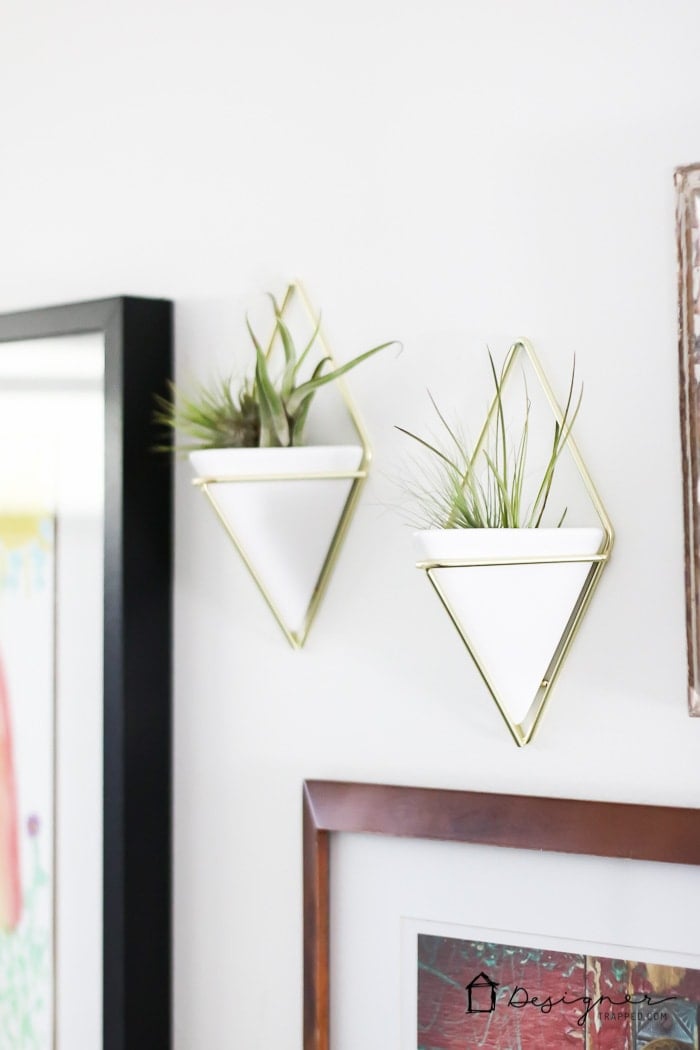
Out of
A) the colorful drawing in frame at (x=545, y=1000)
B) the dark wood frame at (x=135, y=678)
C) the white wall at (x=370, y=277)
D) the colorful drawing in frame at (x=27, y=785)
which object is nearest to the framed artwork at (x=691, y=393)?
the white wall at (x=370, y=277)

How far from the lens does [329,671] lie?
99 centimetres

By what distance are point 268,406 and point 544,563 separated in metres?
0.25

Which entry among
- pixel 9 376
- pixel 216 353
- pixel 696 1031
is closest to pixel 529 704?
pixel 696 1031

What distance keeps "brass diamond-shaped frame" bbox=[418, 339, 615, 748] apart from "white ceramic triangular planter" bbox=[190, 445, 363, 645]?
0.38 feet

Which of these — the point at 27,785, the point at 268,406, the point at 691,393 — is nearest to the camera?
the point at 691,393

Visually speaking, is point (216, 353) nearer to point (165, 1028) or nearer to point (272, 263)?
point (272, 263)

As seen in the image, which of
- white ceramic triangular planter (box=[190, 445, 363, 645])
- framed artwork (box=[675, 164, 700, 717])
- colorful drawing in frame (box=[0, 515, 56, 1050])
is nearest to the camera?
framed artwork (box=[675, 164, 700, 717])

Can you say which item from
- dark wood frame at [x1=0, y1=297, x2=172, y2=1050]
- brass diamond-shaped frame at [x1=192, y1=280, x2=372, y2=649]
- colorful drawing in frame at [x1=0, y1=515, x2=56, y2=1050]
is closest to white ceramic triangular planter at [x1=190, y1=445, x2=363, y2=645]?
brass diamond-shaped frame at [x1=192, y1=280, x2=372, y2=649]

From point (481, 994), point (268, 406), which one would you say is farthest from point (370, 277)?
point (481, 994)

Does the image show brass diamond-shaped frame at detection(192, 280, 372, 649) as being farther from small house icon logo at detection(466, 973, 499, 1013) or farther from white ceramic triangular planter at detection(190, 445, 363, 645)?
small house icon logo at detection(466, 973, 499, 1013)

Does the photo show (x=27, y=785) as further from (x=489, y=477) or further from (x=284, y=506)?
(x=489, y=477)

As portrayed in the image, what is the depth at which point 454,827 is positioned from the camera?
2.99 ft

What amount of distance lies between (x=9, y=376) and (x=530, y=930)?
0.66m

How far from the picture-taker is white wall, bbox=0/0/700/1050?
858 mm
